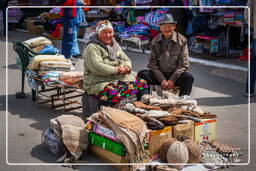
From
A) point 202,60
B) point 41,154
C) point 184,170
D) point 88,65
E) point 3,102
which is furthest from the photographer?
point 202,60

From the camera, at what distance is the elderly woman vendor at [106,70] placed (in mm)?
6129

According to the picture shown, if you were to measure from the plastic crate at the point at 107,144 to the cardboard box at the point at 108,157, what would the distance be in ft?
0.13

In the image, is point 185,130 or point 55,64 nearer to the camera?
point 185,130

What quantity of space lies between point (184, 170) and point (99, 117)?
1.03 meters

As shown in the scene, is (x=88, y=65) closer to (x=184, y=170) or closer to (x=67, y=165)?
(x=67, y=165)

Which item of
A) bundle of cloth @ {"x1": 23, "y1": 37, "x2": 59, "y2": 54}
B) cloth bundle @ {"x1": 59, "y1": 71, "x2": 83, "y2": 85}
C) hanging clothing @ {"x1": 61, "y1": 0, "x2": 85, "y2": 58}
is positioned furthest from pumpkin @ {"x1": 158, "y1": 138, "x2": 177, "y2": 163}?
hanging clothing @ {"x1": 61, "y1": 0, "x2": 85, "y2": 58}

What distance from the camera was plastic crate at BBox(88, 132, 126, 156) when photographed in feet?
16.2

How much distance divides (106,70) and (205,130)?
1.40 metres

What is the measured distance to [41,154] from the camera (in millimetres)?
5465

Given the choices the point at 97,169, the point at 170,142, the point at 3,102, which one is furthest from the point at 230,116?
the point at 3,102

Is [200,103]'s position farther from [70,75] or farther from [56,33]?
[56,33]

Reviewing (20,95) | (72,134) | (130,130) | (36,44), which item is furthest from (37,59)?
(130,130)

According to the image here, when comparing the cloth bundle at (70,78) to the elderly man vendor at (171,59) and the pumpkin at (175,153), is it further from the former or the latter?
the pumpkin at (175,153)

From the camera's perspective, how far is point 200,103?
7629mm
